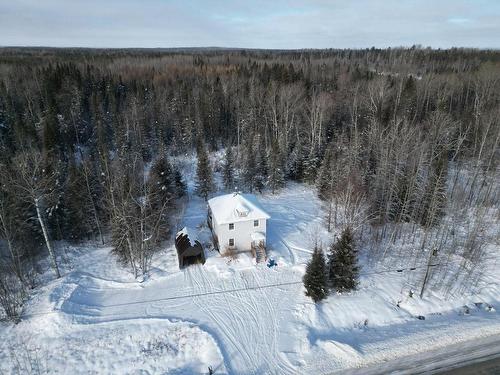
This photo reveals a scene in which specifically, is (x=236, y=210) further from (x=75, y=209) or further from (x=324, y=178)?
(x=324, y=178)

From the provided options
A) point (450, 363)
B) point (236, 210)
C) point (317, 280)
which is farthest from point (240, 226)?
point (450, 363)

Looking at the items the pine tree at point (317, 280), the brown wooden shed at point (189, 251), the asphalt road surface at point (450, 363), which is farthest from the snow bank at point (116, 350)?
the asphalt road surface at point (450, 363)

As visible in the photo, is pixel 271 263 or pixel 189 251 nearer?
pixel 189 251

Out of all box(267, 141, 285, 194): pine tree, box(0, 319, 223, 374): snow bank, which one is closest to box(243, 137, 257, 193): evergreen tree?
box(267, 141, 285, 194): pine tree

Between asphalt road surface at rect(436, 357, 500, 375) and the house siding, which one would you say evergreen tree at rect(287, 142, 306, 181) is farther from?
asphalt road surface at rect(436, 357, 500, 375)

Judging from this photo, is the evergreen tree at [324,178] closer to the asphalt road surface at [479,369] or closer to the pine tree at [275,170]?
the pine tree at [275,170]

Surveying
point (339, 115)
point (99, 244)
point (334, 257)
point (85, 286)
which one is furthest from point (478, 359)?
point (339, 115)
